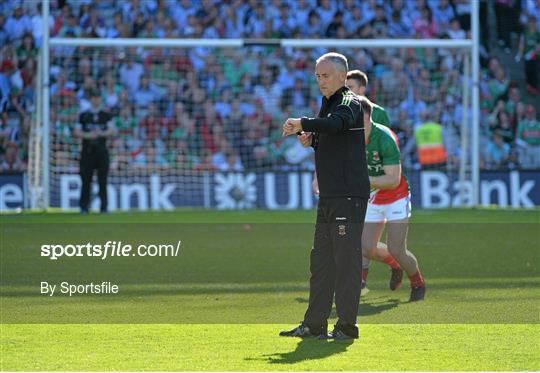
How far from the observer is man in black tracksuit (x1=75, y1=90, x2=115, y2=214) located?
2289cm

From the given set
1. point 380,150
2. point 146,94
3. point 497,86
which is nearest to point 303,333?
point 380,150

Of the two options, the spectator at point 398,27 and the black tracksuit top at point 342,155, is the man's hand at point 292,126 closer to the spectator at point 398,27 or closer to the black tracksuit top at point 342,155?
the black tracksuit top at point 342,155

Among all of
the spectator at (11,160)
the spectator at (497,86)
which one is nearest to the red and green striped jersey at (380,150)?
the spectator at (11,160)

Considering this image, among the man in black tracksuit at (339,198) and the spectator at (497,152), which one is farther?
the spectator at (497,152)

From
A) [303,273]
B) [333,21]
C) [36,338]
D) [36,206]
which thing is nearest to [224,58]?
Result: [333,21]

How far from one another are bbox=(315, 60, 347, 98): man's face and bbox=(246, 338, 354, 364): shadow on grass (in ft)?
5.90

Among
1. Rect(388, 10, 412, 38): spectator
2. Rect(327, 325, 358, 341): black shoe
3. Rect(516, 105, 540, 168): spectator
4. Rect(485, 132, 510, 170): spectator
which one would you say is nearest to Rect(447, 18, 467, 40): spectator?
Rect(388, 10, 412, 38): spectator

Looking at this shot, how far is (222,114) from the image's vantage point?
2716 centimetres

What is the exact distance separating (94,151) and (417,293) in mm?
12794

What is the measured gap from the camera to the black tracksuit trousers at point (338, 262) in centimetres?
860

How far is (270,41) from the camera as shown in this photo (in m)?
23.5

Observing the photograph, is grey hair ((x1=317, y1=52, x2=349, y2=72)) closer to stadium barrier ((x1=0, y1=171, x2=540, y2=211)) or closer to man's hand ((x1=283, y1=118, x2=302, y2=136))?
man's hand ((x1=283, y1=118, x2=302, y2=136))

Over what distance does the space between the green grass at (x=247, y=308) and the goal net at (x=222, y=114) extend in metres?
6.34

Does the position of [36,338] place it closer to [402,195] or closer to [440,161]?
[402,195]
